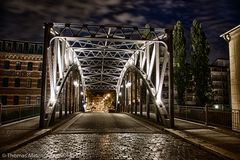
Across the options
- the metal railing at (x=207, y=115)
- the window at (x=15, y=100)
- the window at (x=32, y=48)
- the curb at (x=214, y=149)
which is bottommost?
the curb at (x=214, y=149)

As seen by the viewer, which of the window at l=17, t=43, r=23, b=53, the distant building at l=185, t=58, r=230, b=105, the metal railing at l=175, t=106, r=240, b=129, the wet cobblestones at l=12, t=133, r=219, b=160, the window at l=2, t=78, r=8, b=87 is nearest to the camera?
the wet cobblestones at l=12, t=133, r=219, b=160

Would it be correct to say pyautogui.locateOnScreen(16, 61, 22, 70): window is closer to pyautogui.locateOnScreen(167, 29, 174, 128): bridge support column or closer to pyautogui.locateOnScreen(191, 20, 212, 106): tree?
pyautogui.locateOnScreen(191, 20, 212, 106): tree

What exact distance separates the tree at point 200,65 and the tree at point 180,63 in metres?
1.61

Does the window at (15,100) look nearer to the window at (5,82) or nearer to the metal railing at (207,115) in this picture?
the window at (5,82)

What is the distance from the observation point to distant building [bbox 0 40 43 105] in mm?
43084

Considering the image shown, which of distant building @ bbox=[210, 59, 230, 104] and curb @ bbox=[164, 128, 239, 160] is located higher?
distant building @ bbox=[210, 59, 230, 104]

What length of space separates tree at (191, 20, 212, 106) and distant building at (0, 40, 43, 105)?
26887mm

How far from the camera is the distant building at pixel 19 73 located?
4308 centimetres

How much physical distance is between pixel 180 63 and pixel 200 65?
2.99 metres

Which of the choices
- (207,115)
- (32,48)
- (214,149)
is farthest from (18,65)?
(214,149)

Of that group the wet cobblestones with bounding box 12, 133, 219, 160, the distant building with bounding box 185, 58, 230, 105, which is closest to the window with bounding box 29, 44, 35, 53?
the wet cobblestones with bounding box 12, 133, 219, 160

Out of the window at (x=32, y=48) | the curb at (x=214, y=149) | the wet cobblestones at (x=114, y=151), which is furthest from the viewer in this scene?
the window at (x=32, y=48)

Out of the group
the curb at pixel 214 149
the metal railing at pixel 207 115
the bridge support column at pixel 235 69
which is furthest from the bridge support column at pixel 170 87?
the curb at pixel 214 149

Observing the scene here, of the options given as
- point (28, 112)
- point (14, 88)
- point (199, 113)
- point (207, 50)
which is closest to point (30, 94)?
point (14, 88)
